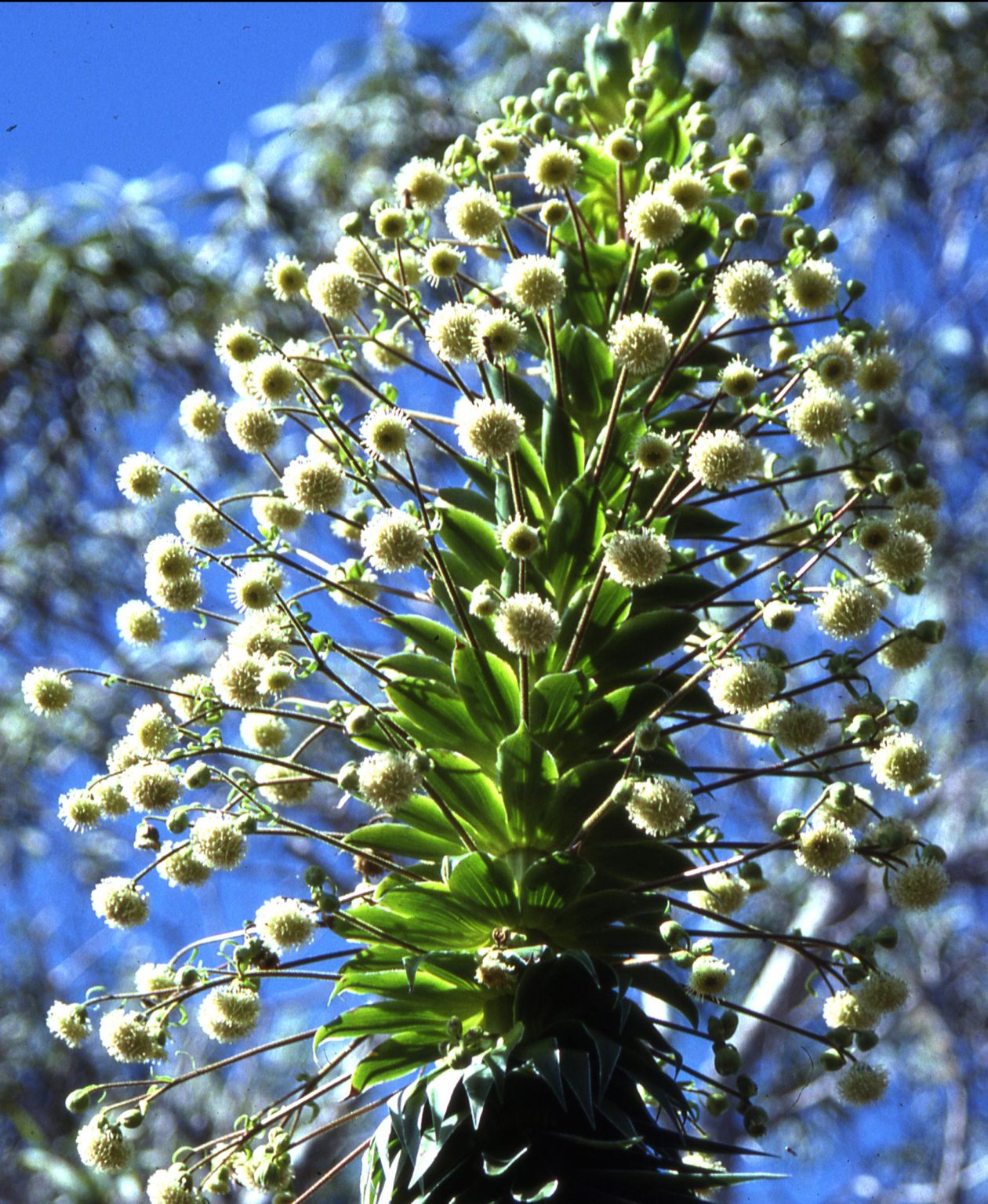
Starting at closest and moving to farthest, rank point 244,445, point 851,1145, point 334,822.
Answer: point 244,445
point 334,822
point 851,1145

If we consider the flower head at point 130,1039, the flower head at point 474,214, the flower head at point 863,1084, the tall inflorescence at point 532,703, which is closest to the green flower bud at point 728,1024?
the tall inflorescence at point 532,703

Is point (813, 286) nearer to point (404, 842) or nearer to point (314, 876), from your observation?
point (404, 842)

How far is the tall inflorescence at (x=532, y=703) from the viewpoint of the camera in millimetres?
1685

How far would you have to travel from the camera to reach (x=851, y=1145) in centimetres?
754

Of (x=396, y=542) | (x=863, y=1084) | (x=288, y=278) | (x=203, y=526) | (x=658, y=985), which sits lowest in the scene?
(x=863, y=1084)

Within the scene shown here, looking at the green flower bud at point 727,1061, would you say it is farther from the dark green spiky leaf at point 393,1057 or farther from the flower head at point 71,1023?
the flower head at point 71,1023

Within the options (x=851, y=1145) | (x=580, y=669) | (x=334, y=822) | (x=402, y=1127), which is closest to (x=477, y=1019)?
(x=402, y=1127)

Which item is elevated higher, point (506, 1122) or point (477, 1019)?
point (477, 1019)

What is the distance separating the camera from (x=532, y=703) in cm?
183

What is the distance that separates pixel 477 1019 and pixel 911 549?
85cm

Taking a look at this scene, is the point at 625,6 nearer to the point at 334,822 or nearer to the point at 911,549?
the point at 911,549

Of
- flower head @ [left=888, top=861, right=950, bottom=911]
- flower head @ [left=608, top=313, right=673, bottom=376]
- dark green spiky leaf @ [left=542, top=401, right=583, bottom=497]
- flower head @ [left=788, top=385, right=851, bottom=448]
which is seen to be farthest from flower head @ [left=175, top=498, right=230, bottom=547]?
flower head @ [left=888, top=861, right=950, bottom=911]

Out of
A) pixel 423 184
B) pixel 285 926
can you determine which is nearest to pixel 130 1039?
pixel 285 926

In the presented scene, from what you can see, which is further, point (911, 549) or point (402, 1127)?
point (911, 549)
